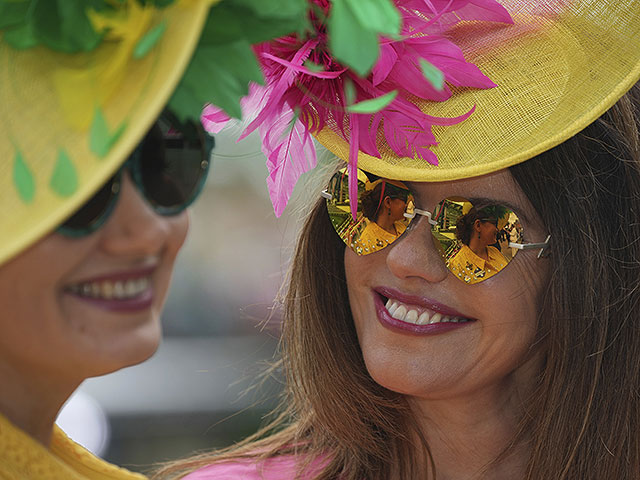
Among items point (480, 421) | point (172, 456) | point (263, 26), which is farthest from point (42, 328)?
point (172, 456)

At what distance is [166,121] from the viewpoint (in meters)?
1.13

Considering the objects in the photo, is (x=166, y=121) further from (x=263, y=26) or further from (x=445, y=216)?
(x=445, y=216)

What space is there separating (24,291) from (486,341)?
1.26m

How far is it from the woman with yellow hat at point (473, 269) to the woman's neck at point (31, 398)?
0.76m

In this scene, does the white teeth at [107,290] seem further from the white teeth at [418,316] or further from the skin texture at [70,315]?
the white teeth at [418,316]

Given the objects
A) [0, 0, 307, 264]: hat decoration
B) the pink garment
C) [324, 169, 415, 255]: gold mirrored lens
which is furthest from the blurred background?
[0, 0, 307, 264]: hat decoration

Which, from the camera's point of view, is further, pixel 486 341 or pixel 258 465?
pixel 258 465

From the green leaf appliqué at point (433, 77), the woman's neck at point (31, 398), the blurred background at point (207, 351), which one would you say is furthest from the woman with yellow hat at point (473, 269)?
the blurred background at point (207, 351)

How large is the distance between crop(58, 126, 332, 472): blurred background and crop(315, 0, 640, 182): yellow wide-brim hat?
8.05 ft

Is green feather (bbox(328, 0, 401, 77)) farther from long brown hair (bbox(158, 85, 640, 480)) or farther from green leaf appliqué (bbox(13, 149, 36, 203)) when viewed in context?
long brown hair (bbox(158, 85, 640, 480))

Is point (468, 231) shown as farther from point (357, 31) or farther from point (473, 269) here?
point (357, 31)

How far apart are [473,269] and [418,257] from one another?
0.45ft

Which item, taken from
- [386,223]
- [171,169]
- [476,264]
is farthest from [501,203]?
[171,169]

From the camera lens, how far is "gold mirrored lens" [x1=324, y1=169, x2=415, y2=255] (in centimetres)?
211
